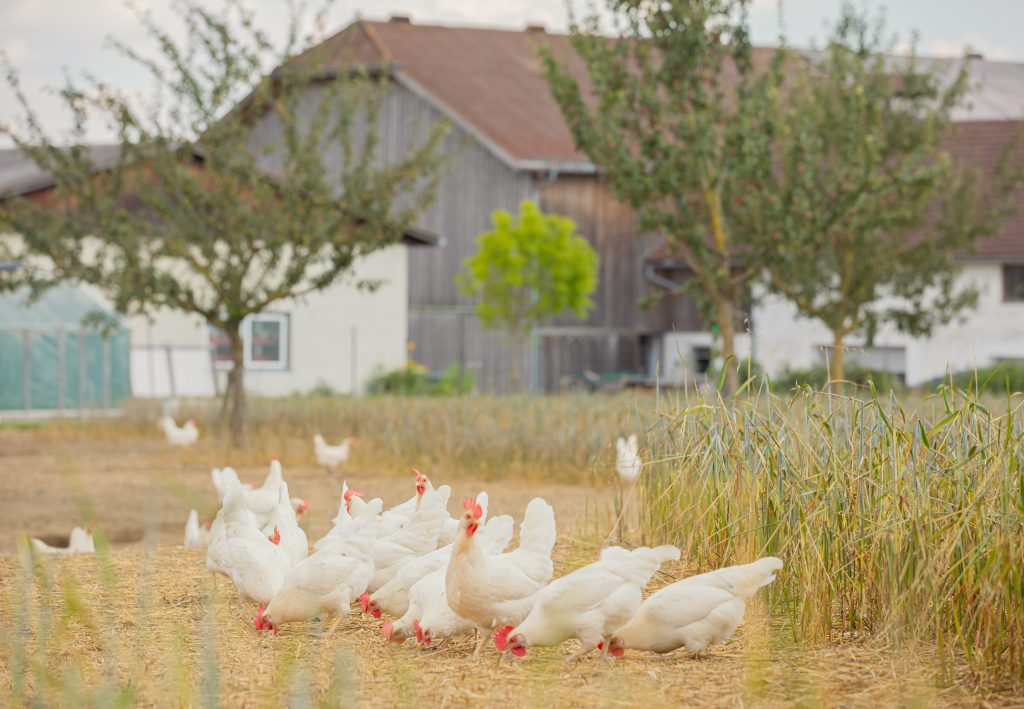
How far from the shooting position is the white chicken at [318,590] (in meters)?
A: 6.41

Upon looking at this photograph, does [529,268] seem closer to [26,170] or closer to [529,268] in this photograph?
[529,268]

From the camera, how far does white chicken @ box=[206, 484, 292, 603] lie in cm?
684

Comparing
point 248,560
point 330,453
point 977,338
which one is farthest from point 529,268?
point 248,560

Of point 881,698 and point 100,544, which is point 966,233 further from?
point 100,544

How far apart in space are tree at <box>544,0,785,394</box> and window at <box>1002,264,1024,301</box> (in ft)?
48.5

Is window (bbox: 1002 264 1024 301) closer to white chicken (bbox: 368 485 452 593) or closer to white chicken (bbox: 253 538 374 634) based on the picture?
white chicken (bbox: 368 485 452 593)

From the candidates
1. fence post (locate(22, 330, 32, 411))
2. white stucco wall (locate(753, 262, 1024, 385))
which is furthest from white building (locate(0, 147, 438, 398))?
white stucco wall (locate(753, 262, 1024, 385))

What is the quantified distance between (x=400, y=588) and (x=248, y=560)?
0.80m

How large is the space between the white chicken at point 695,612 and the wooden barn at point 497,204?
29141 mm

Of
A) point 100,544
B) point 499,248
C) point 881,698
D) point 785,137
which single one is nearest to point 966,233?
point 785,137

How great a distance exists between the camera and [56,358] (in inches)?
1077

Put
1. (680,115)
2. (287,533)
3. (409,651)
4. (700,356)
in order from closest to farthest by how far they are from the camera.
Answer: (409,651), (287,533), (680,115), (700,356)

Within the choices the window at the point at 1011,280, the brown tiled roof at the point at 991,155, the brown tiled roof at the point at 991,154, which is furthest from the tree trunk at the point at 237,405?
the window at the point at 1011,280

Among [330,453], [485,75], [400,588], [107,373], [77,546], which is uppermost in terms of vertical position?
[485,75]
